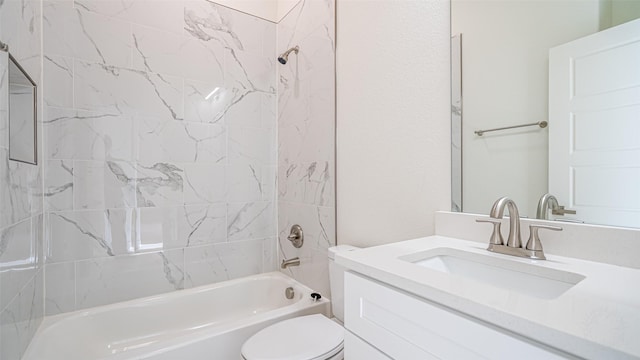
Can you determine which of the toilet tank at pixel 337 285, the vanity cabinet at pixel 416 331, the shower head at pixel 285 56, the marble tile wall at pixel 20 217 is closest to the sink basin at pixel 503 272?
the vanity cabinet at pixel 416 331

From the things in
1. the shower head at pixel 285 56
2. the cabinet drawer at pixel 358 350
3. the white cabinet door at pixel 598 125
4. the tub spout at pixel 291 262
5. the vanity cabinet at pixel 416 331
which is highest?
the shower head at pixel 285 56

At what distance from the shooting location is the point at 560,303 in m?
0.50

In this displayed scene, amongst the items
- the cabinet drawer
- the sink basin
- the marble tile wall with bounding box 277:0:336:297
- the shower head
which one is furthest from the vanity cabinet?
the shower head

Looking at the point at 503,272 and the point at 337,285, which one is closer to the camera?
the point at 503,272

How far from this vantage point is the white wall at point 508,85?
0.89 meters

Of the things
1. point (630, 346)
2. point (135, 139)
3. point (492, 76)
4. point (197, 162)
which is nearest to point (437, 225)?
point (492, 76)

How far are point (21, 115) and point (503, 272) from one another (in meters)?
1.87

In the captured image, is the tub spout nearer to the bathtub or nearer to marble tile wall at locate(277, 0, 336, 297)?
marble tile wall at locate(277, 0, 336, 297)

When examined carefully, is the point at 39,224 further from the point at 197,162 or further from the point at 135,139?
the point at 197,162

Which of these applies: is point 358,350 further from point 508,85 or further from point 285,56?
point 285,56

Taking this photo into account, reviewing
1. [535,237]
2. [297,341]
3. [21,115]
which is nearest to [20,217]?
[21,115]

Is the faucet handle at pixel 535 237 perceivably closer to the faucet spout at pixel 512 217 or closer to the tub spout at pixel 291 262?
the faucet spout at pixel 512 217

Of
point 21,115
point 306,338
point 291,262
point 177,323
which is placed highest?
point 21,115

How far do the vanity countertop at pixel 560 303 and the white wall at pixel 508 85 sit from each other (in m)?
0.28
